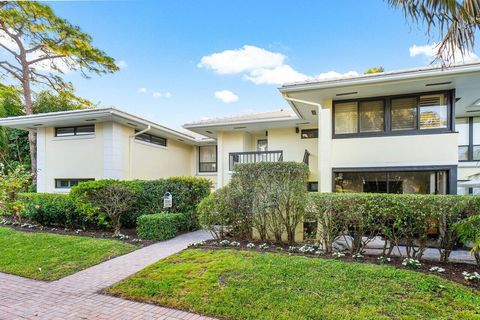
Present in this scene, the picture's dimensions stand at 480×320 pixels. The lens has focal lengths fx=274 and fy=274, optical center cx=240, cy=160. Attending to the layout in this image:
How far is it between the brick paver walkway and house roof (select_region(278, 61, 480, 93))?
6811 millimetres

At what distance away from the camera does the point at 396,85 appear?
8547mm

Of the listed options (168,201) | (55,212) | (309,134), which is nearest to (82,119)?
(55,212)

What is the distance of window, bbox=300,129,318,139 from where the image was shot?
14.3 metres

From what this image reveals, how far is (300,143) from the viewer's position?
14453 mm

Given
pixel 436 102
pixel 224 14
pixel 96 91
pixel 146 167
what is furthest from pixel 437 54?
pixel 96 91

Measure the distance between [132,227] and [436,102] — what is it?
12072 mm

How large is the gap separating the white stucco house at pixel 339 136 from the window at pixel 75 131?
0.18 feet

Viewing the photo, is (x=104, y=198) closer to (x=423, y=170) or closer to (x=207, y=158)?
(x=207, y=158)

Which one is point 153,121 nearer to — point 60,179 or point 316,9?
point 60,179

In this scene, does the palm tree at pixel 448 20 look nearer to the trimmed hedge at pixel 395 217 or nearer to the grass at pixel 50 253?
the trimmed hedge at pixel 395 217

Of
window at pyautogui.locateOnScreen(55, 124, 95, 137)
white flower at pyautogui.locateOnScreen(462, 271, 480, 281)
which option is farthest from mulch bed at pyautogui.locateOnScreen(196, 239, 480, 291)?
window at pyautogui.locateOnScreen(55, 124, 95, 137)

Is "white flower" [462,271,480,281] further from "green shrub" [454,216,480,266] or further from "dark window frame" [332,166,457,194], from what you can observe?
"dark window frame" [332,166,457,194]

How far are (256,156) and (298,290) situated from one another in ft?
29.9

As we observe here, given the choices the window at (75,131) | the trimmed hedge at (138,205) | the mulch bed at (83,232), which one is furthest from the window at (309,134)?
the window at (75,131)
